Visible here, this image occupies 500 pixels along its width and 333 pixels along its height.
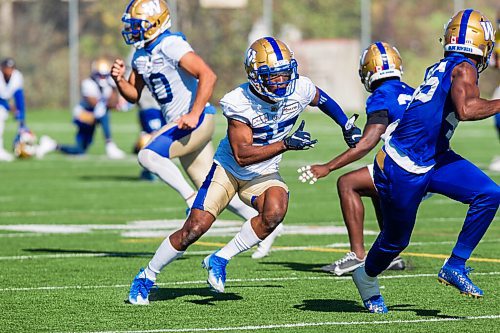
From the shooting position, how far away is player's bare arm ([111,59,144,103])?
31.8 feet

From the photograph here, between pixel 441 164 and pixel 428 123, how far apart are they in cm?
33

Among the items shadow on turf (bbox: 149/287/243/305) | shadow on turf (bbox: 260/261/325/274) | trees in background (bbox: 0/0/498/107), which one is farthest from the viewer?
trees in background (bbox: 0/0/498/107)

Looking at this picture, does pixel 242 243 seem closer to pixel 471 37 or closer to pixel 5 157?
pixel 471 37

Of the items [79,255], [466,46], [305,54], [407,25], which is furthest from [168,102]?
[407,25]

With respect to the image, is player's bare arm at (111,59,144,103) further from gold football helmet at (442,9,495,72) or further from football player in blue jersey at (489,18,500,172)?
football player in blue jersey at (489,18,500,172)

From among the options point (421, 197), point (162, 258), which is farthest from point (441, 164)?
point (162, 258)

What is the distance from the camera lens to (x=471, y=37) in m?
7.06

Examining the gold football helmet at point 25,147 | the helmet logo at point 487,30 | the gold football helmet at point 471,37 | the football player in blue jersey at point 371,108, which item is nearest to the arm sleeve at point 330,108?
the football player in blue jersey at point 371,108

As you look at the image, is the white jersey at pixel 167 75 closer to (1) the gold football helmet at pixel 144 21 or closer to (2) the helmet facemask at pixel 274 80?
(1) the gold football helmet at pixel 144 21

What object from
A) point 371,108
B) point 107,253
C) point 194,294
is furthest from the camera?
point 107,253

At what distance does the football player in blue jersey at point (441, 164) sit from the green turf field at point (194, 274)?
0.35 metres

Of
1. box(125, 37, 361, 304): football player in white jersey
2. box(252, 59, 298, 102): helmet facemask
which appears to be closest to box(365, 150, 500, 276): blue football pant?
box(125, 37, 361, 304): football player in white jersey

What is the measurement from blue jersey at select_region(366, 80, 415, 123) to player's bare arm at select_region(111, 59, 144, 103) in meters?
2.11

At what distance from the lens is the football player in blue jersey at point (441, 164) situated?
22.6 feet
